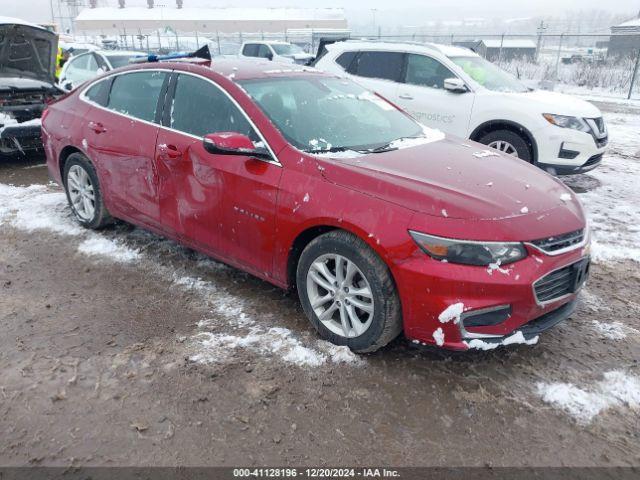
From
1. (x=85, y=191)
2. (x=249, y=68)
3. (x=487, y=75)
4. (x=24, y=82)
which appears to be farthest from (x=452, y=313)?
(x=24, y=82)

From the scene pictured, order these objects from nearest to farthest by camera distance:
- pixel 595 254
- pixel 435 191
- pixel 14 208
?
pixel 435 191 < pixel 595 254 < pixel 14 208

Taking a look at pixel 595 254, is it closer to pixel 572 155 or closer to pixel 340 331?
pixel 572 155

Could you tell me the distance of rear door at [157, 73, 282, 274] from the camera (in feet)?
10.6

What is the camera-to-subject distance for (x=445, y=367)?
2.96 m

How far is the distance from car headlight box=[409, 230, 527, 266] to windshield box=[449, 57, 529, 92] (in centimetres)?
488

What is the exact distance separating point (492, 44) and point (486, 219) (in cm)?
3008

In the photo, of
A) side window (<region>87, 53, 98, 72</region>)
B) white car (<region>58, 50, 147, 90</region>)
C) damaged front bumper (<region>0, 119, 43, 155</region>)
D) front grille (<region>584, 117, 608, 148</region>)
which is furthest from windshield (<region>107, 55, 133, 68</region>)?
front grille (<region>584, 117, 608, 148</region>)

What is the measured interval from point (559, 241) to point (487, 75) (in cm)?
507

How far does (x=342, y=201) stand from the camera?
9.34ft

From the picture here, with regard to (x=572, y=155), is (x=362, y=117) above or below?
above

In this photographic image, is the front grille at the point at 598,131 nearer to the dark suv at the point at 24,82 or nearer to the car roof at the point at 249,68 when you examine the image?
the car roof at the point at 249,68

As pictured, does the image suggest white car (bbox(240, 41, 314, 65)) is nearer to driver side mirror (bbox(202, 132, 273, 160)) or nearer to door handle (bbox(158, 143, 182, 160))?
door handle (bbox(158, 143, 182, 160))

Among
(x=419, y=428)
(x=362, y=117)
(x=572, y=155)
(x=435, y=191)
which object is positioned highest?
(x=362, y=117)

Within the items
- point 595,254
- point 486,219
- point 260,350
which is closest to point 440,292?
point 486,219
